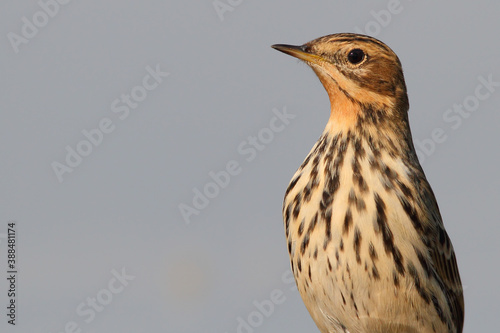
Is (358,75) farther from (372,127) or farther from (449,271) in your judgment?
(449,271)

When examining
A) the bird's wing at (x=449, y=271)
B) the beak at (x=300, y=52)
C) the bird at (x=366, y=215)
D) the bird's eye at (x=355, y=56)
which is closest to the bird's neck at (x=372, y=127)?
the bird at (x=366, y=215)

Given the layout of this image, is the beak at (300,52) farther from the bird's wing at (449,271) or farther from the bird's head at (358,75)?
the bird's wing at (449,271)

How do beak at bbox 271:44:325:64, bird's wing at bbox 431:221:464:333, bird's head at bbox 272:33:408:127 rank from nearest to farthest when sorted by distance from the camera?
bird's wing at bbox 431:221:464:333, bird's head at bbox 272:33:408:127, beak at bbox 271:44:325:64

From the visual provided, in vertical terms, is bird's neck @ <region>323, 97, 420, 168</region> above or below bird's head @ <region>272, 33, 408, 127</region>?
below

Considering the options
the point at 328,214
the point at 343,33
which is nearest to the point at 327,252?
the point at 328,214

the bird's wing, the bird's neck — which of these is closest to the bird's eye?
the bird's neck

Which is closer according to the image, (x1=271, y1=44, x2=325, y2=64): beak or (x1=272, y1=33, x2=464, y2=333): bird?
(x1=272, y1=33, x2=464, y2=333): bird

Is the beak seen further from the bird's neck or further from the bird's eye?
the bird's neck

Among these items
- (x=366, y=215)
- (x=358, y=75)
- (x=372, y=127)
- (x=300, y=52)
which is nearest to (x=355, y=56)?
(x=358, y=75)
